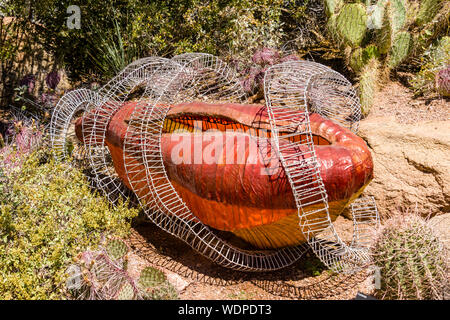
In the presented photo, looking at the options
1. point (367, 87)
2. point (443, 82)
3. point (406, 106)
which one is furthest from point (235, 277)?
point (443, 82)

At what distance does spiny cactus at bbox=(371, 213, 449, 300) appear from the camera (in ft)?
7.77

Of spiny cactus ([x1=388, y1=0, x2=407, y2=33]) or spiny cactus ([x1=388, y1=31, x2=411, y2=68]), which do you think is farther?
spiny cactus ([x1=388, y1=31, x2=411, y2=68])

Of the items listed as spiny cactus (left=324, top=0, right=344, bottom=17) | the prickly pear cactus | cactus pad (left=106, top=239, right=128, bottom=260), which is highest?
spiny cactus (left=324, top=0, right=344, bottom=17)

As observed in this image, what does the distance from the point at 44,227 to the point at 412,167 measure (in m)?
3.88

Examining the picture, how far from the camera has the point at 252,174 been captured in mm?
2734

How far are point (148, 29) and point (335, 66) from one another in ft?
11.3

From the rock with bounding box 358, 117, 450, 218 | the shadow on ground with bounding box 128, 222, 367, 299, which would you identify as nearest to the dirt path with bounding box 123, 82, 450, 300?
the shadow on ground with bounding box 128, 222, 367, 299

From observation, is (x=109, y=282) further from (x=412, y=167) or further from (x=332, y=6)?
(x=332, y=6)

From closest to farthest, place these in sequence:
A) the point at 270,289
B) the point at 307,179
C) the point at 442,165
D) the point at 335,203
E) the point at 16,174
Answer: the point at 307,179
the point at 335,203
the point at 270,289
the point at 442,165
the point at 16,174

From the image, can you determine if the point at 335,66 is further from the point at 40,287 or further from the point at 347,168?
the point at 40,287

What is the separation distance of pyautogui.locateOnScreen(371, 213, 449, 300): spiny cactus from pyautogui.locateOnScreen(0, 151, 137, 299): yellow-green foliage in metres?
2.45

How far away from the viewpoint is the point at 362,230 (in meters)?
3.96

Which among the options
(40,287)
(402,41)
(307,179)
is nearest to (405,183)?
(307,179)

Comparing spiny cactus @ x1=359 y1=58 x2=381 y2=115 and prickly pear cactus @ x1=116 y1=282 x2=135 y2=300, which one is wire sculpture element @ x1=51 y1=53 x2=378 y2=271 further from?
spiny cactus @ x1=359 y1=58 x2=381 y2=115
